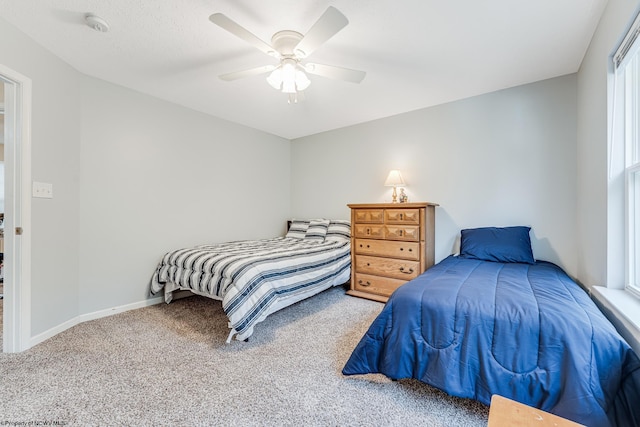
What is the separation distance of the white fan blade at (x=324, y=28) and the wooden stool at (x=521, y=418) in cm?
176

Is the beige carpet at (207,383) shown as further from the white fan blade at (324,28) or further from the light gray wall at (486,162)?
the white fan blade at (324,28)

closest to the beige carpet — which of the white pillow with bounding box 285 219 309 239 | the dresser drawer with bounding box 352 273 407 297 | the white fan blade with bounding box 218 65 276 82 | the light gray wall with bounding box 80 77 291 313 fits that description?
the light gray wall with bounding box 80 77 291 313

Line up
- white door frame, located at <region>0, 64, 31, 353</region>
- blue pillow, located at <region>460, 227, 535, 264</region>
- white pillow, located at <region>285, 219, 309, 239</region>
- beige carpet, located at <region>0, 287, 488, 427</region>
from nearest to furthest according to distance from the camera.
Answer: beige carpet, located at <region>0, 287, 488, 427</region> < white door frame, located at <region>0, 64, 31, 353</region> < blue pillow, located at <region>460, 227, 535, 264</region> < white pillow, located at <region>285, 219, 309, 239</region>

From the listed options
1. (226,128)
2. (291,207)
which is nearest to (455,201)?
(291,207)

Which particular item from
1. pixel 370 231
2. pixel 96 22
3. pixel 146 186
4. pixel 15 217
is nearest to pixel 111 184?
pixel 146 186

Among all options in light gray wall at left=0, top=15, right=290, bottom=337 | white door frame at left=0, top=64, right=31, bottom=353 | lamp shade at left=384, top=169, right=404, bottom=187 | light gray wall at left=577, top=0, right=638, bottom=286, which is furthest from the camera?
lamp shade at left=384, top=169, right=404, bottom=187

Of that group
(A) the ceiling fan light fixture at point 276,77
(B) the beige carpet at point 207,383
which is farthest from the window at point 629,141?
(A) the ceiling fan light fixture at point 276,77

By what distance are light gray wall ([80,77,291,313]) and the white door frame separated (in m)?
0.56

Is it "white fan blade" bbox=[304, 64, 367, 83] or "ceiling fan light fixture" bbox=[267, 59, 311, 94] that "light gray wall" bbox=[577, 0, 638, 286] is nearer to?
"white fan blade" bbox=[304, 64, 367, 83]

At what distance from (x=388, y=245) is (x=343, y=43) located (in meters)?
2.00

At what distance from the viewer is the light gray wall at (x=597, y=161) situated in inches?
64.7

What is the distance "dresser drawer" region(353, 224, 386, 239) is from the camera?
3.15m

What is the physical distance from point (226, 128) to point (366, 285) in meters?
2.74

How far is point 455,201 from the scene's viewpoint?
3164mm
